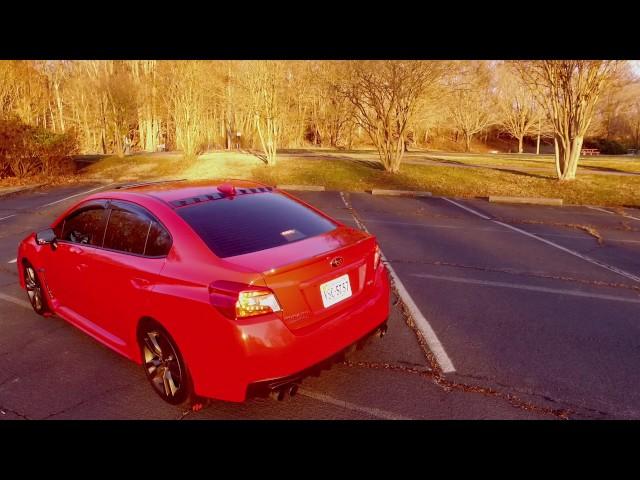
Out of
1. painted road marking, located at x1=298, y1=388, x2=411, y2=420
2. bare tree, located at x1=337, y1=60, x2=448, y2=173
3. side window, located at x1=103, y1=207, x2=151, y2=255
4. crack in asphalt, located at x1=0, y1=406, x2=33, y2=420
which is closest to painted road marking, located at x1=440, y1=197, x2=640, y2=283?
painted road marking, located at x1=298, y1=388, x2=411, y2=420

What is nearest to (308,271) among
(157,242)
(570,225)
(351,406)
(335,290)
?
(335,290)

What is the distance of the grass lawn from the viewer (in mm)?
14125

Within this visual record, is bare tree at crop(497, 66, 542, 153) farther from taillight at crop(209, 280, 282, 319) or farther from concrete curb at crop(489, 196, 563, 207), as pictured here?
taillight at crop(209, 280, 282, 319)

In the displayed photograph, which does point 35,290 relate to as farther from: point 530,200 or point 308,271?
point 530,200

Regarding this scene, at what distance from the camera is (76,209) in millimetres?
4141

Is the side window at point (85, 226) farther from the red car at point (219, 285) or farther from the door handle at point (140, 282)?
the door handle at point (140, 282)

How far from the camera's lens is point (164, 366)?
3.17 metres

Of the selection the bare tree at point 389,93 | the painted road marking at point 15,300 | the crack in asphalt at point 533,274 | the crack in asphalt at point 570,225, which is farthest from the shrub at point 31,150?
the crack in asphalt at point 570,225

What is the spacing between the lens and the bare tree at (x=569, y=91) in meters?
14.1

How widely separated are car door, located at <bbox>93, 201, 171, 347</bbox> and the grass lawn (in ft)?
39.9

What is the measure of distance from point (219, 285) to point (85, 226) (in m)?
2.05

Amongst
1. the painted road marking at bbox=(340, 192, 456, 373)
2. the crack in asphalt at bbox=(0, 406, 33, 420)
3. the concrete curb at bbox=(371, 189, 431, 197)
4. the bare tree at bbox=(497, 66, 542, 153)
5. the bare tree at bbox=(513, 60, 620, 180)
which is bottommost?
the crack in asphalt at bbox=(0, 406, 33, 420)
